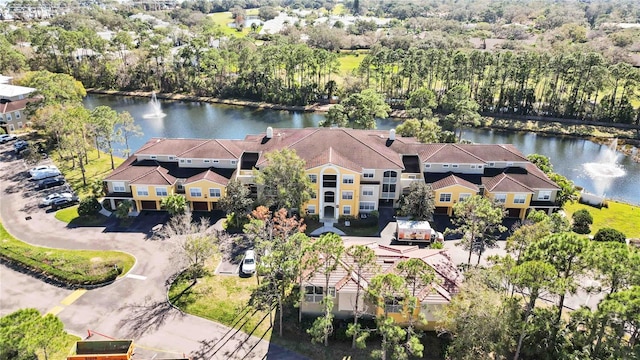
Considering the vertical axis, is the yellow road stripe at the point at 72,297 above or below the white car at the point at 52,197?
below

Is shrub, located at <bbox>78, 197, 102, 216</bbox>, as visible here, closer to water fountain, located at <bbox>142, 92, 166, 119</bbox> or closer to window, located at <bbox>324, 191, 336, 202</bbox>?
window, located at <bbox>324, 191, 336, 202</bbox>

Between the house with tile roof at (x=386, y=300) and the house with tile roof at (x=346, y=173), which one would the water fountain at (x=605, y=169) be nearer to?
the house with tile roof at (x=346, y=173)

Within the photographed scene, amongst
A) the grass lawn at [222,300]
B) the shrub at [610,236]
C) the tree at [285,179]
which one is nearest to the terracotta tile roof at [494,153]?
the shrub at [610,236]

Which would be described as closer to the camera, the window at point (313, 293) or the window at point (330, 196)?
the window at point (313, 293)

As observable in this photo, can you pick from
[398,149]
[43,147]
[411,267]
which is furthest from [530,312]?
[43,147]

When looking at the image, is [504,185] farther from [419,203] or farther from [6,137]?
[6,137]

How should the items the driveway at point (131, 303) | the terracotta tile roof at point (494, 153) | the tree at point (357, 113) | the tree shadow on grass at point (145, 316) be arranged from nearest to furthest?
the driveway at point (131, 303) → the tree shadow on grass at point (145, 316) → the terracotta tile roof at point (494, 153) → the tree at point (357, 113)

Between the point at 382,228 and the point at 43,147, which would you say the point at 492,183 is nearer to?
the point at 382,228
